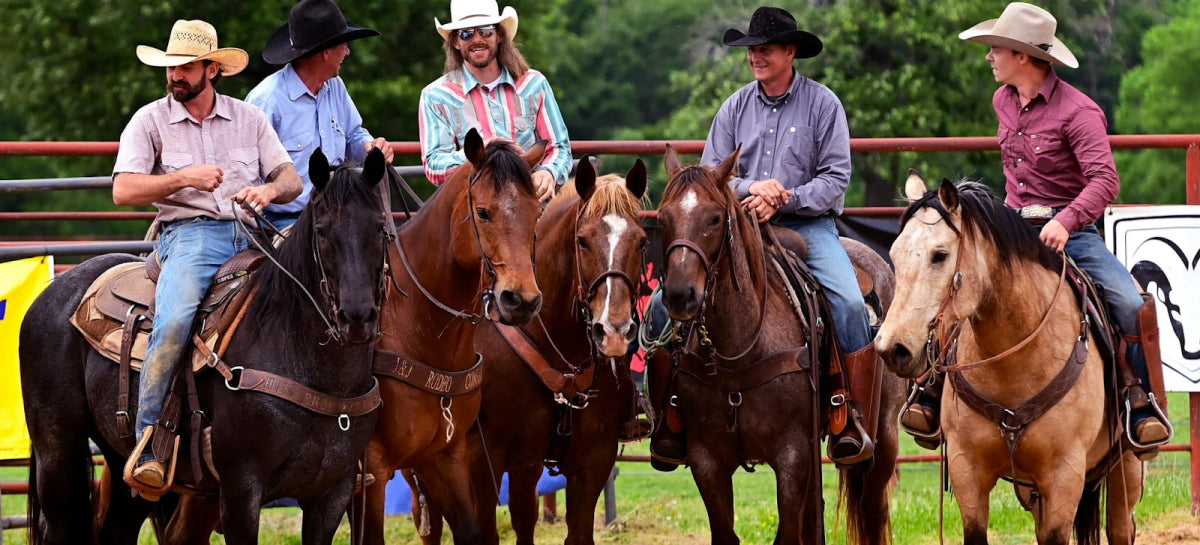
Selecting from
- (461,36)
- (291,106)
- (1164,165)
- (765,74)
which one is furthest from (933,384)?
(1164,165)

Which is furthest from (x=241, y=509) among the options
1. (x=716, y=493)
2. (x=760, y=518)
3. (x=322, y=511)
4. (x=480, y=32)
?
(x=760, y=518)

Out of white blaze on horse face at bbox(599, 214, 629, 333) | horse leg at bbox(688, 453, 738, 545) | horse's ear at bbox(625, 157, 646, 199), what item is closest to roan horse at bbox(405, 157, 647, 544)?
horse's ear at bbox(625, 157, 646, 199)

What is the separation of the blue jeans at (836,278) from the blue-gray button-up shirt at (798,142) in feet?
0.28

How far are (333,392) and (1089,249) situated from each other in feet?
11.8

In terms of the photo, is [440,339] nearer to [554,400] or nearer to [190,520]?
[554,400]

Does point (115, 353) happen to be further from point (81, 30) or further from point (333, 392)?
point (81, 30)

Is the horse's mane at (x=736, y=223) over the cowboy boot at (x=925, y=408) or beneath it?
over

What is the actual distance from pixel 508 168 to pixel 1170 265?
4984 millimetres

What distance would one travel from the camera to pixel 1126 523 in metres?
6.56

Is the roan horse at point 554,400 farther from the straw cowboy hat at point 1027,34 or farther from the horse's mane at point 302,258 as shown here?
the straw cowboy hat at point 1027,34

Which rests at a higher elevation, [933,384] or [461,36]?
[461,36]

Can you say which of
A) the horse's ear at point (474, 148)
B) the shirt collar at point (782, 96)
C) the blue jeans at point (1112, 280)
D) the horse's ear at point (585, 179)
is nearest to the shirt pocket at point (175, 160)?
the horse's ear at point (474, 148)

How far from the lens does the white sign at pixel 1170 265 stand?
8398 mm

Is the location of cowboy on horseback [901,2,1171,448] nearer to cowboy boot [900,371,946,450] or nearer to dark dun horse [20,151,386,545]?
cowboy boot [900,371,946,450]
